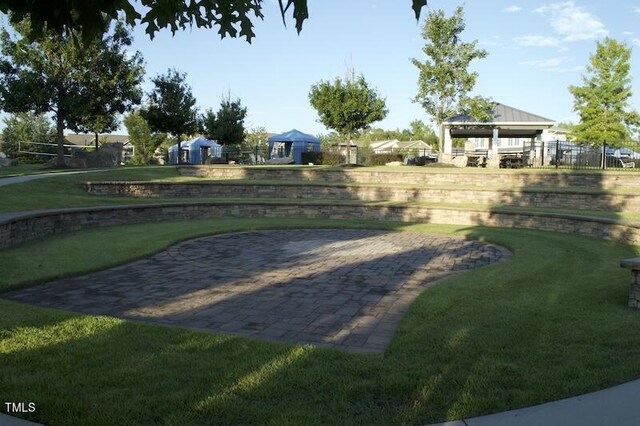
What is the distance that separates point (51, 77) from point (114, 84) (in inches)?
115

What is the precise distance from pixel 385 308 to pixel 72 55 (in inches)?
980

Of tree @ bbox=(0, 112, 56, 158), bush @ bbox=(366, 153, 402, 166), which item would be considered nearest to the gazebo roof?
bush @ bbox=(366, 153, 402, 166)

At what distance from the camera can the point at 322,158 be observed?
3303 cm

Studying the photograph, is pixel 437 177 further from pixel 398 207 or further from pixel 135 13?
pixel 135 13

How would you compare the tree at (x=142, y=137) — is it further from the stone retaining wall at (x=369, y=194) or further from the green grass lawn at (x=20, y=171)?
the stone retaining wall at (x=369, y=194)

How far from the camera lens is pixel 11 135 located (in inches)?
2251

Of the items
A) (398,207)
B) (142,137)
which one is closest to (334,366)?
(398,207)

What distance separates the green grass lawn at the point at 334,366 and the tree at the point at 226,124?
28.8 meters

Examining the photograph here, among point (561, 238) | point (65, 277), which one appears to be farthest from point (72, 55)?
point (561, 238)

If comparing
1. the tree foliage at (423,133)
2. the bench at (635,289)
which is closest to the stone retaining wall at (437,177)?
the bench at (635,289)

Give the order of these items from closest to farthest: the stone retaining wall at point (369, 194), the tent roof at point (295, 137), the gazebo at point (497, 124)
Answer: the stone retaining wall at point (369, 194) → the gazebo at point (497, 124) → the tent roof at point (295, 137)

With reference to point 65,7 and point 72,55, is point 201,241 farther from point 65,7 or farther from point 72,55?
point 72,55

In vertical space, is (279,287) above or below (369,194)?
below

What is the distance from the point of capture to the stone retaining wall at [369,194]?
13.6 m
